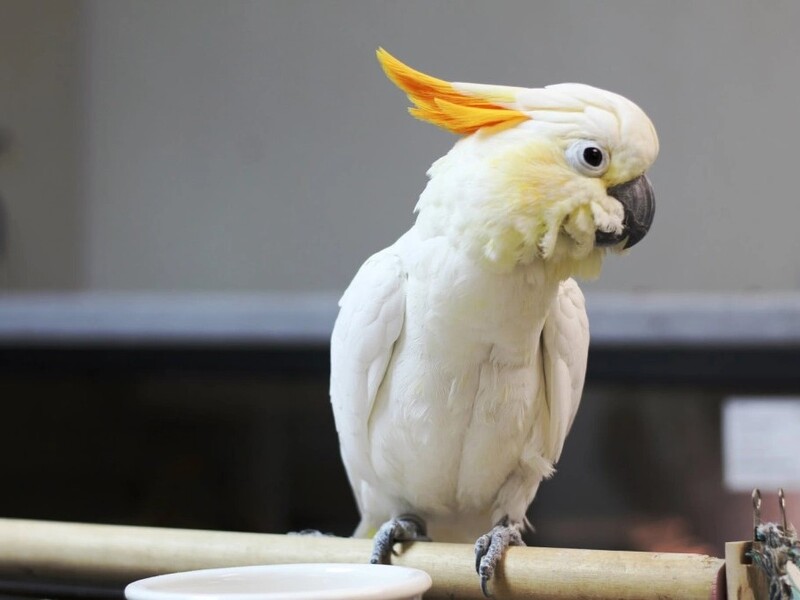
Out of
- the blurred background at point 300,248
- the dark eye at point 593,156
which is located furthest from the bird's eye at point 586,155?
the blurred background at point 300,248

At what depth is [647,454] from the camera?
8.80 ft

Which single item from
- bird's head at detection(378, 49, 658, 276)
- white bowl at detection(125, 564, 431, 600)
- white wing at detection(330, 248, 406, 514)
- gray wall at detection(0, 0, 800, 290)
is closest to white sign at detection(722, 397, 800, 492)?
gray wall at detection(0, 0, 800, 290)

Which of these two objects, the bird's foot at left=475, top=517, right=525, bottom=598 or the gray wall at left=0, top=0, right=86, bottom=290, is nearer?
the bird's foot at left=475, top=517, right=525, bottom=598

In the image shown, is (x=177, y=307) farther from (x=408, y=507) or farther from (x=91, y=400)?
(x=408, y=507)

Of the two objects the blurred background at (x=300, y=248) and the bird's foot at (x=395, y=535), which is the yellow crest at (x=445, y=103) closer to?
the bird's foot at (x=395, y=535)

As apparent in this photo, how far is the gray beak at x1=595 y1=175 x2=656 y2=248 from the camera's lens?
103cm

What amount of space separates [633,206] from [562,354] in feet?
0.91

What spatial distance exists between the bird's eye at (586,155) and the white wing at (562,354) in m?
0.26

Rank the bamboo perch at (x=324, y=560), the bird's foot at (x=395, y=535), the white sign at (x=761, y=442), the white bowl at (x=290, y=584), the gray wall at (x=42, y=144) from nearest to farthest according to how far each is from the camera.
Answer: the white bowl at (x=290, y=584) < the bamboo perch at (x=324, y=560) < the bird's foot at (x=395, y=535) < the white sign at (x=761, y=442) < the gray wall at (x=42, y=144)

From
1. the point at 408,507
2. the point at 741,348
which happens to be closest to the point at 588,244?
the point at 408,507

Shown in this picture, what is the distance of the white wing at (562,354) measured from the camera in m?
1.23

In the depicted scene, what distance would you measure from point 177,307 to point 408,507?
1498 mm

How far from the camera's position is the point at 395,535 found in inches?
48.9

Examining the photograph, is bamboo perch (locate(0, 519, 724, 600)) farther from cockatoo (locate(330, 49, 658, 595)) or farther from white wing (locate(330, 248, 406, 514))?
white wing (locate(330, 248, 406, 514))
